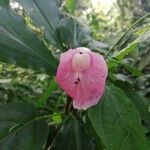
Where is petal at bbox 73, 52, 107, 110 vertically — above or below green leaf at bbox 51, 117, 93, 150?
above

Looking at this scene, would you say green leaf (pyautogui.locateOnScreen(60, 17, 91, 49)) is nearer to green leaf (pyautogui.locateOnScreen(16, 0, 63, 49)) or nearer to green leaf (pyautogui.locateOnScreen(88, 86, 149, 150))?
green leaf (pyautogui.locateOnScreen(16, 0, 63, 49))

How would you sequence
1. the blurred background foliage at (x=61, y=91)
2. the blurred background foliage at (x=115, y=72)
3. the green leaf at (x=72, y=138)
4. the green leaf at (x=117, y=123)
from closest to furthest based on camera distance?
the green leaf at (x=117, y=123), the green leaf at (x=72, y=138), the blurred background foliage at (x=61, y=91), the blurred background foliage at (x=115, y=72)

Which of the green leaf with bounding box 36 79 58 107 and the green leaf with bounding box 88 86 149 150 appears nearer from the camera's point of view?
the green leaf with bounding box 88 86 149 150

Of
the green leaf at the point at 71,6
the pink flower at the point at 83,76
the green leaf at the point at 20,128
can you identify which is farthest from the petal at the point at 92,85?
the green leaf at the point at 71,6

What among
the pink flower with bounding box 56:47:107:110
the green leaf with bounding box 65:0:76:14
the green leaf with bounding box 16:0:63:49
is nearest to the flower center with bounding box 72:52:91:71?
the pink flower with bounding box 56:47:107:110

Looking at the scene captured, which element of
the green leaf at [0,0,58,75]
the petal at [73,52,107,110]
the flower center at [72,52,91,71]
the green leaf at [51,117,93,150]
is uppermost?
the green leaf at [0,0,58,75]

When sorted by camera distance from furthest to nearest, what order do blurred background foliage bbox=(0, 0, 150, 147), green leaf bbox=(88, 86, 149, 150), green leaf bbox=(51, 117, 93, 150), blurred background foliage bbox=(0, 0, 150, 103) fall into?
1. blurred background foliage bbox=(0, 0, 150, 103)
2. blurred background foliage bbox=(0, 0, 150, 147)
3. green leaf bbox=(51, 117, 93, 150)
4. green leaf bbox=(88, 86, 149, 150)

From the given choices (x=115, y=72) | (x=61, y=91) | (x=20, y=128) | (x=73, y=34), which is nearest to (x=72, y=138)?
(x=20, y=128)

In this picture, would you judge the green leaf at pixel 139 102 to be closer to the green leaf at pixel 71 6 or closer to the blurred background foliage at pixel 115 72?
the blurred background foliage at pixel 115 72
